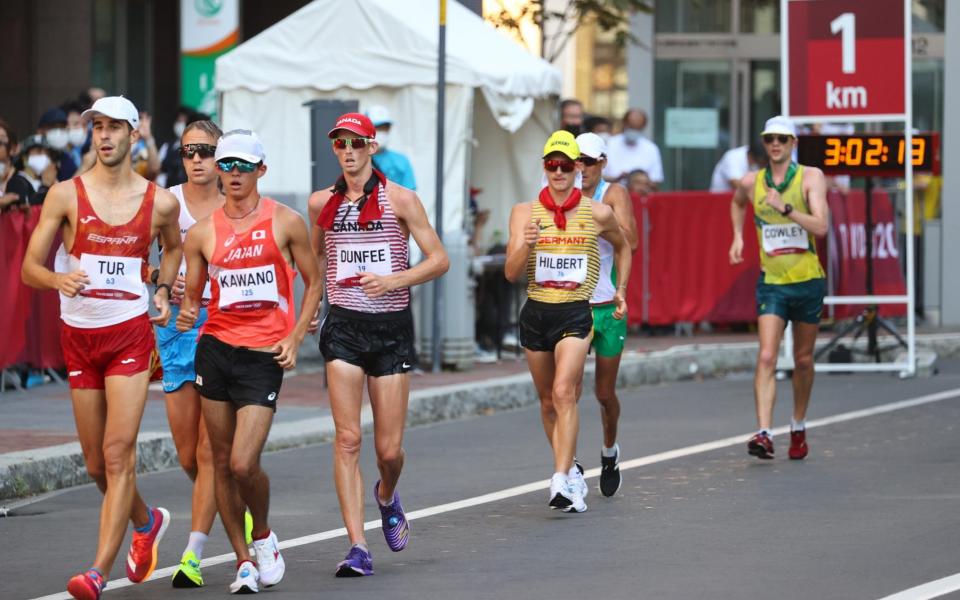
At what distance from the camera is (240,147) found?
26.8ft

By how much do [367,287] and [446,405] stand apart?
22.4ft

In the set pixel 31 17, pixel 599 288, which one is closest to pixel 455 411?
pixel 599 288

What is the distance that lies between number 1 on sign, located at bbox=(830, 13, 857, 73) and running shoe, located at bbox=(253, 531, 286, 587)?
10.8 m

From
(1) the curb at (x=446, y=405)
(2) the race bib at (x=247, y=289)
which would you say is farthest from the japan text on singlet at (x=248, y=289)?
(1) the curb at (x=446, y=405)

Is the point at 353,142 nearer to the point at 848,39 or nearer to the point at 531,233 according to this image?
the point at 531,233

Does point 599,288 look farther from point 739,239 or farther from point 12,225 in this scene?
point 12,225

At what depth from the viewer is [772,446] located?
12.1m

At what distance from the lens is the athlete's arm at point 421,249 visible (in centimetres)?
862

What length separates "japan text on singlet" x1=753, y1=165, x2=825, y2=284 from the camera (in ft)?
41.5

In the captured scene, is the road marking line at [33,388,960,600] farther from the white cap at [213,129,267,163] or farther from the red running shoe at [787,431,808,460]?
the white cap at [213,129,267,163]

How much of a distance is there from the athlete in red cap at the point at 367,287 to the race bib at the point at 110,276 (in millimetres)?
970

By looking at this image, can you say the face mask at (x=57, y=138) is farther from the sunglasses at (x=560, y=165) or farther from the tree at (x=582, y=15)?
Answer: the sunglasses at (x=560, y=165)

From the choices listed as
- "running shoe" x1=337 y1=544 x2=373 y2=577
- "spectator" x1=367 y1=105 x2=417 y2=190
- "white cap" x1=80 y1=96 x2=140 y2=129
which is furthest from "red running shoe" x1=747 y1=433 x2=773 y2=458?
"spectator" x1=367 y1=105 x2=417 y2=190

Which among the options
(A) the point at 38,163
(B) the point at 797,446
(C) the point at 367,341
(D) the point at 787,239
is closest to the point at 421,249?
(C) the point at 367,341
